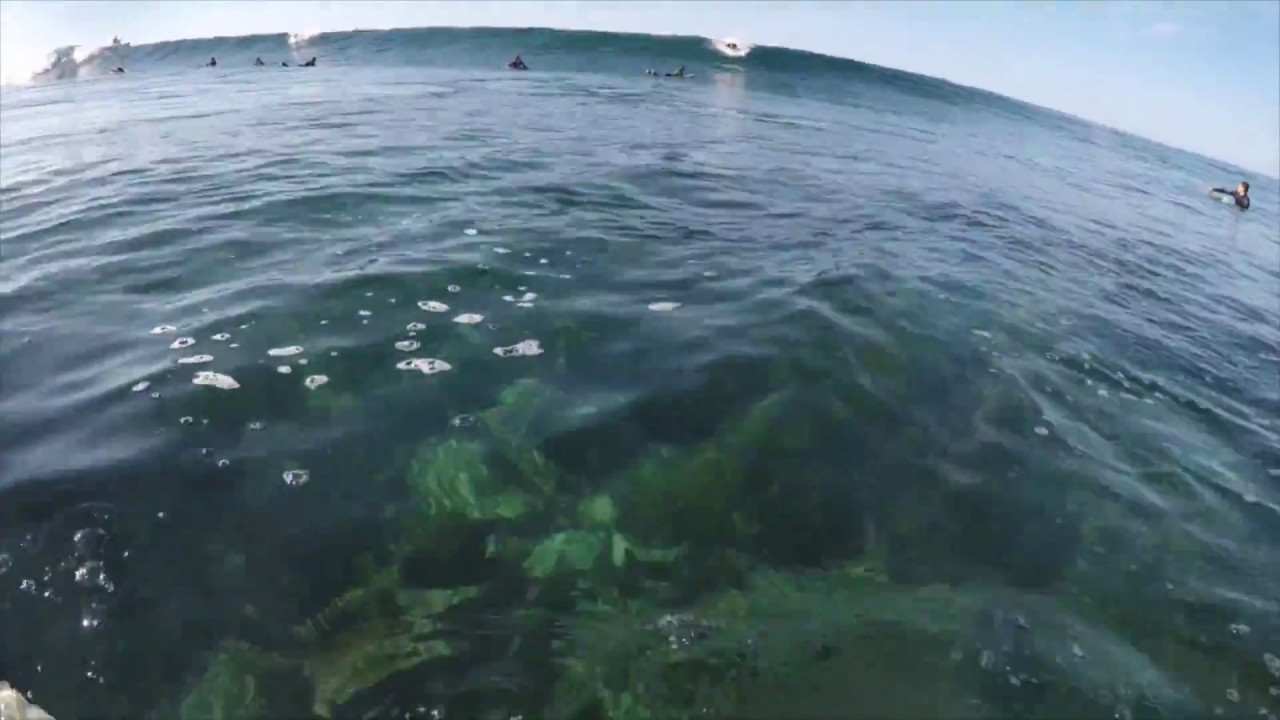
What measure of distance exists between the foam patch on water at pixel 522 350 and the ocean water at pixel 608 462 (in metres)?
0.06

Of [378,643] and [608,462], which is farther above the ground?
[608,462]

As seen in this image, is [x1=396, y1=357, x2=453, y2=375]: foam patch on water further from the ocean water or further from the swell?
the swell

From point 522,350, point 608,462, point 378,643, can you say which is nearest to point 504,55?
point 522,350

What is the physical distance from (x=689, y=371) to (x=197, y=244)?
1001cm

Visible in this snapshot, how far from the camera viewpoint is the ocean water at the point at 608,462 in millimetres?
5504

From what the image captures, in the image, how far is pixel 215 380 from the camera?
855 cm

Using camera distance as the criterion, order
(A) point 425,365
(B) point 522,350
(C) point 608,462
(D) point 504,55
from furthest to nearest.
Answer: (D) point 504,55 < (B) point 522,350 < (A) point 425,365 < (C) point 608,462

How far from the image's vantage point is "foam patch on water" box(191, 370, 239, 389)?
845 centimetres

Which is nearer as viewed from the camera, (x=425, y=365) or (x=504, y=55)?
(x=425, y=365)

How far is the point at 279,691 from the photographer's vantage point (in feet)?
16.6

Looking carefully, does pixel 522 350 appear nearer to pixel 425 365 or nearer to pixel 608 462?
pixel 425 365

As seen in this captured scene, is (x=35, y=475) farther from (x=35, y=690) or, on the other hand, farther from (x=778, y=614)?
(x=778, y=614)

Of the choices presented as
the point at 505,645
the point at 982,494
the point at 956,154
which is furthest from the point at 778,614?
the point at 956,154

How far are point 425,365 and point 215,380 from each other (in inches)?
95.4
